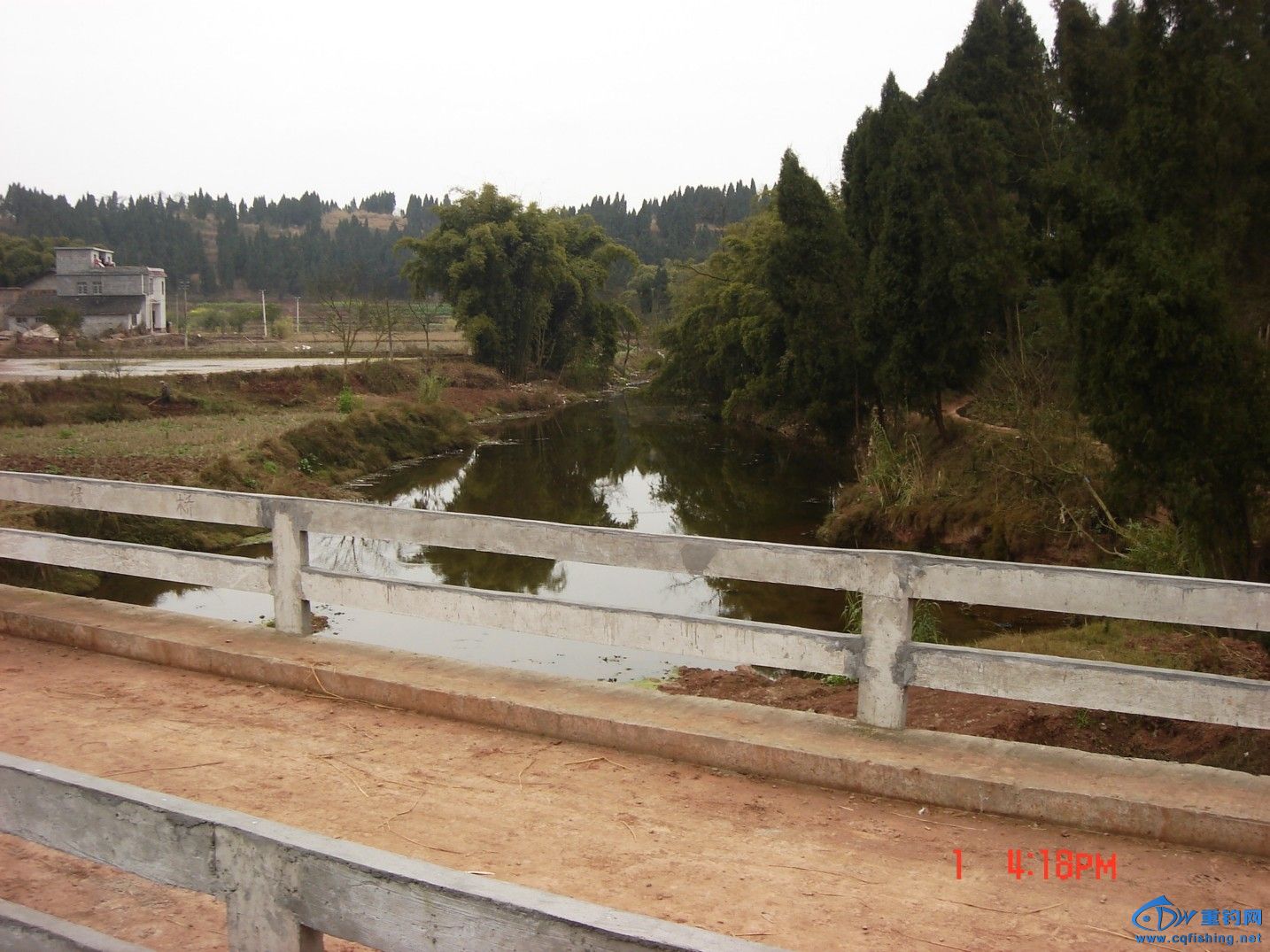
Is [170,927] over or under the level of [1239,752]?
over

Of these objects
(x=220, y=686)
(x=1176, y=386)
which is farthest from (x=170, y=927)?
(x=1176, y=386)

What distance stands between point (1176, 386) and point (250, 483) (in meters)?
15.7

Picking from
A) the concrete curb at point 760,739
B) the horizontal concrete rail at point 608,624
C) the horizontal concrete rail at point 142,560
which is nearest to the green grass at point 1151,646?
the concrete curb at point 760,739

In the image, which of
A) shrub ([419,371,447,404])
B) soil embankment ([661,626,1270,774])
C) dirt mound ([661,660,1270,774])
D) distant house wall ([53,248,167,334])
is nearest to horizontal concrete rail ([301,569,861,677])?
soil embankment ([661,626,1270,774])

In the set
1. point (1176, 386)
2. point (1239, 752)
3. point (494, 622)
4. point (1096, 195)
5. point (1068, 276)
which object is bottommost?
point (1239, 752)

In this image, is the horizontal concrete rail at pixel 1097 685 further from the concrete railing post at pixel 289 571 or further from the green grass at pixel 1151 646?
the green grass at pixel 1151 646

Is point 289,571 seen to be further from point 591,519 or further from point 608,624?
point 591,519

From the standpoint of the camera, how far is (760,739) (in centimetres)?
426

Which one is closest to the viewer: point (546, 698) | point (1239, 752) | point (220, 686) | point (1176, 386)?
point (546, 698)

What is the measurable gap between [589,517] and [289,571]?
53.5 ft

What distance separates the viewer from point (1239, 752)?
6.48 metres

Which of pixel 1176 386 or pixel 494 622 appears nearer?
pixel 494 622

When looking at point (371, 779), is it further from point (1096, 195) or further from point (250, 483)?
point (250, 483)
